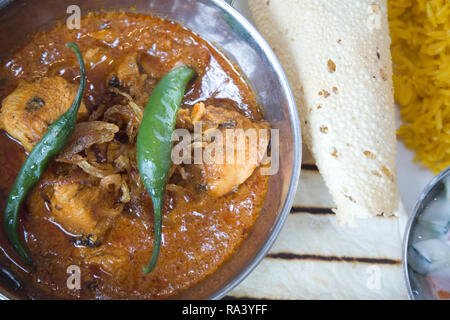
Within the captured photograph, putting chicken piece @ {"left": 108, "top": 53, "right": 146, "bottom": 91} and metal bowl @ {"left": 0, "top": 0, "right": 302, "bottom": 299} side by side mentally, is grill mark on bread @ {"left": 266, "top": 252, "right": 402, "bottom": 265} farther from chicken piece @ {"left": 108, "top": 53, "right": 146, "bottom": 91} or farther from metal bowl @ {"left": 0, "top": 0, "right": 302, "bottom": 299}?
chicken piece @ {"left": 108, "top": 53, "right": 146, "bottom": 91}

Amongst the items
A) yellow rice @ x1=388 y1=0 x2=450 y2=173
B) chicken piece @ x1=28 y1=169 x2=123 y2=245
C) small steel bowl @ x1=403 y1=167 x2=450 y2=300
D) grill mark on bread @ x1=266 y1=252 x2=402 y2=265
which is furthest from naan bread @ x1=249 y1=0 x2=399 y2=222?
chicken piece @ x1=28 y1=169 x2=123 y2=245

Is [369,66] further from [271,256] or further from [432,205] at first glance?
[271,256]

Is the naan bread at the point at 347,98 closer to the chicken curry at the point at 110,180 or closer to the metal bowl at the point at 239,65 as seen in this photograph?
the metal bowl at the point at 239,65

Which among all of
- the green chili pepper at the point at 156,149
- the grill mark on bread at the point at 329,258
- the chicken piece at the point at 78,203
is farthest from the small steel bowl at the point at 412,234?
the chicken piece at the point at 78,203
